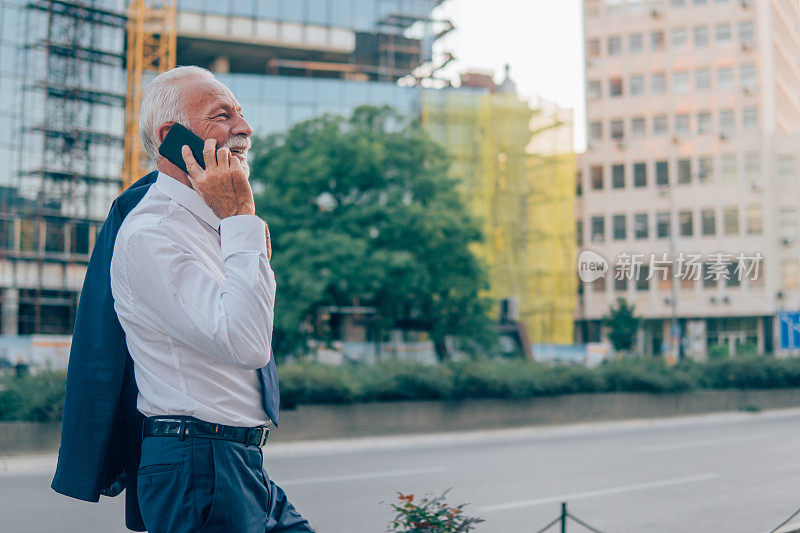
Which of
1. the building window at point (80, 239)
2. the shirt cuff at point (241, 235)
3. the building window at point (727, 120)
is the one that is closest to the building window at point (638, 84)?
the building window at point (727, 120)

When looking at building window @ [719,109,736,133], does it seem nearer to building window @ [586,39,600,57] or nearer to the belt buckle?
building window @ [586,39,600,57]

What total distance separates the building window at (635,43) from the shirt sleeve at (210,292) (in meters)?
72.9

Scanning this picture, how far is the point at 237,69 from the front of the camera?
61219 millimetres

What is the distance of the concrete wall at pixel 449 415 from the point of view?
1357cm

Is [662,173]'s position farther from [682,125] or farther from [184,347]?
[184,347]

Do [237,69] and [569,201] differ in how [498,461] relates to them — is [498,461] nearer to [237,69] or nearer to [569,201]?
[569,201]

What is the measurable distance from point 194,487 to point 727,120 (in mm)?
69574

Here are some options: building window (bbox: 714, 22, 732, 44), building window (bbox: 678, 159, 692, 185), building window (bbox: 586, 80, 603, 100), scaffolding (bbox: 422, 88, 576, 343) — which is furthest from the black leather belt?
building window (bbox: 586, 80, 603, 100)

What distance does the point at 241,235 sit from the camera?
6.33 feet

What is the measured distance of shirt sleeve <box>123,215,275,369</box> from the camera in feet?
5.98

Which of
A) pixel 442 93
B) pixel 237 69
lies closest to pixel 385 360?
pixel 442 93

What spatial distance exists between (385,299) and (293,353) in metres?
3.80

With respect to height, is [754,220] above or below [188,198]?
above

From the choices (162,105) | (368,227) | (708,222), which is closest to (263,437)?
(162,105)
